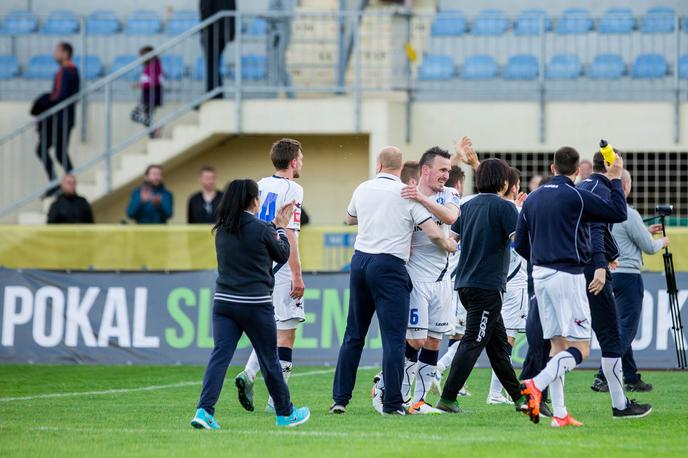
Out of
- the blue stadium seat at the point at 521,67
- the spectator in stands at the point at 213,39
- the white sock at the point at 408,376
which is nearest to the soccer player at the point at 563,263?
the white sock at the point at 408,376

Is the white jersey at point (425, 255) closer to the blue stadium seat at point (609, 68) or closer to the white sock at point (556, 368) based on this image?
the white sock at point (556, 368)

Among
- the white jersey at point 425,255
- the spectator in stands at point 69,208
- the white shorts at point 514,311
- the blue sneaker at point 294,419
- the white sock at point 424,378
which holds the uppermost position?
the spectator in stands at point 69,208

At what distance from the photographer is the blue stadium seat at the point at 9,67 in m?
24.9

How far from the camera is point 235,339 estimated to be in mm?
9773

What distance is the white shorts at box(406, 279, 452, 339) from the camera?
1116cm

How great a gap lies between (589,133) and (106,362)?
9.62 metres

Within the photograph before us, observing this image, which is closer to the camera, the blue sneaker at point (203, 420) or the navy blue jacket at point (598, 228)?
the blue sneaker at point (203, 420)

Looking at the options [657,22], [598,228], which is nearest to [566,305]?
[598,228]

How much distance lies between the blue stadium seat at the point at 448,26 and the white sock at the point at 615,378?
1364 centimetres

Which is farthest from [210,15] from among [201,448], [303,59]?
Answer: [201,448]

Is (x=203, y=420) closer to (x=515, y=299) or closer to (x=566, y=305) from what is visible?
(x=566, y=305)

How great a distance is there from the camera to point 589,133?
2270 cm

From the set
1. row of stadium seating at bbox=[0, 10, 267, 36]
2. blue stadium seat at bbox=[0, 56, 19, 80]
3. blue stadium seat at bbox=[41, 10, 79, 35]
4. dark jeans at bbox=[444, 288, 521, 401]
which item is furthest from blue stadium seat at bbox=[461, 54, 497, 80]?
dark jeans at bbox=[444, 288, 521, 401]

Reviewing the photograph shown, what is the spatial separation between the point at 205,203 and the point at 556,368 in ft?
37.9
